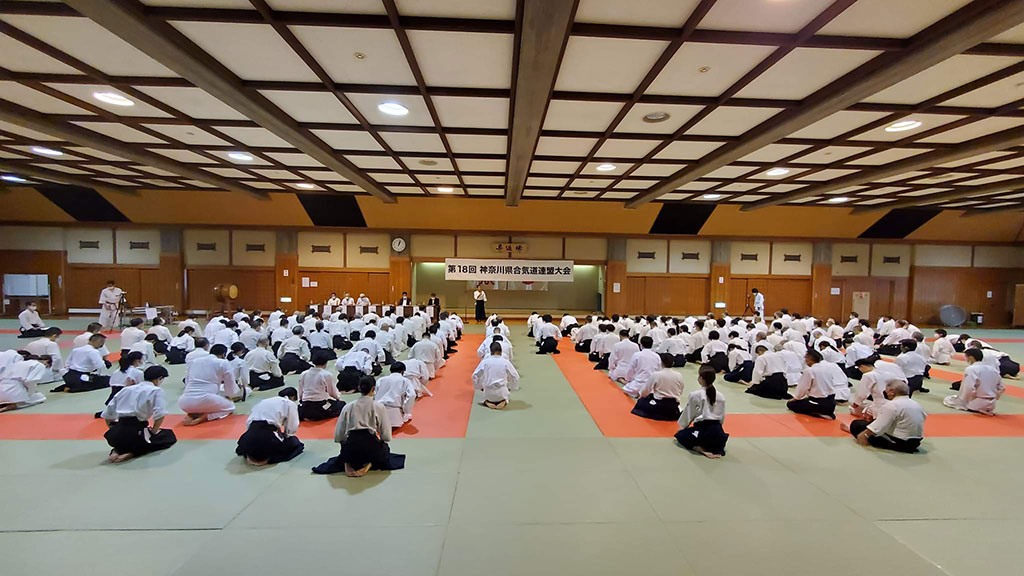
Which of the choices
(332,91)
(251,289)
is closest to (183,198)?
(251,289)

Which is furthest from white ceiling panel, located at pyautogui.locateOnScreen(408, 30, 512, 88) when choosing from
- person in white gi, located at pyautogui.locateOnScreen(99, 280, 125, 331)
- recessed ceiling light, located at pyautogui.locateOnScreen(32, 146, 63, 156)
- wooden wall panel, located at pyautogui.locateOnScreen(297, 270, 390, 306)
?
person in white gi, located at pyautogui.locateOnScreen(99, 280, 125, 331)

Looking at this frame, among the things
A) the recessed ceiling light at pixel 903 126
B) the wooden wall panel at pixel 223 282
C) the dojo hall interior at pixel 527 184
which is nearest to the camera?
the dojo hall interior at pixel 527 184

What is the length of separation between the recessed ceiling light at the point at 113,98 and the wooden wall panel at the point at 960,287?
26718 mm

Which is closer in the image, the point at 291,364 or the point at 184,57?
the point at 184,57

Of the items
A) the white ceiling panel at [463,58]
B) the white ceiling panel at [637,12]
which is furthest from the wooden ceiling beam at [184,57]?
the white ceiling panel at [637,12]

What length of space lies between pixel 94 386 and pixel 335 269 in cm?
1133

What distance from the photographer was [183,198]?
15.0 m

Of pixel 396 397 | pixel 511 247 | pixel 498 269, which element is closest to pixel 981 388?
pixel 396 397

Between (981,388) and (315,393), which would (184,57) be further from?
(981,388)

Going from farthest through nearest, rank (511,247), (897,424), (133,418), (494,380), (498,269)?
(511,247) → (498,269) → (494,380) → (897,424) → (133,418)

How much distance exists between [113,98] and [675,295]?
18486mm

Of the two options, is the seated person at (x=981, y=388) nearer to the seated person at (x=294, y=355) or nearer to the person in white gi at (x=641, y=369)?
the person in white gi at (x=641, y=369)

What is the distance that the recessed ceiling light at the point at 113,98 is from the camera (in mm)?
6058

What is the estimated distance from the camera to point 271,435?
4.38 meters
